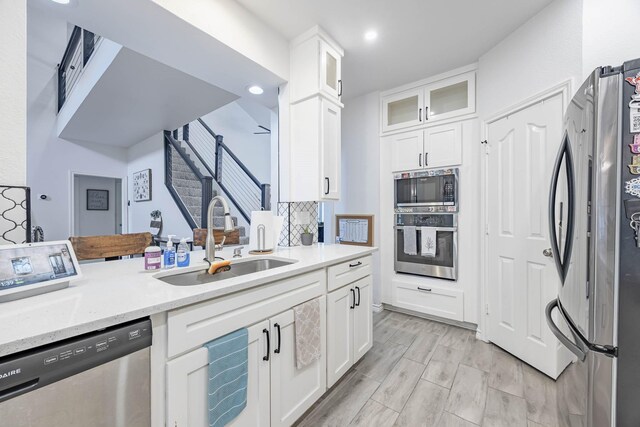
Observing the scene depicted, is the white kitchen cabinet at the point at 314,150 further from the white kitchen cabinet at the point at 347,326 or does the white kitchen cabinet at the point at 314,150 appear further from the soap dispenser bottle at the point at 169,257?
the soap dispenser bottle at the point at 169,257

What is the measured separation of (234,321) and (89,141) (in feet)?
20.2

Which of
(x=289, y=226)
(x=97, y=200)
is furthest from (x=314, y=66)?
(x=97, y=200)

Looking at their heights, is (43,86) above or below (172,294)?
above

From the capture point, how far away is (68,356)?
0.72 m

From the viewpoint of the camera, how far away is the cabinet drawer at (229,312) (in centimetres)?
97

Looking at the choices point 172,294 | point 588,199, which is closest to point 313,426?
point 172,294

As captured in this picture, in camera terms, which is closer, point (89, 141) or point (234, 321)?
point (234, 321)

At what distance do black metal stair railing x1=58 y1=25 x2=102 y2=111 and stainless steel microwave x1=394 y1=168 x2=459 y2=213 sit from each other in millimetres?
4021

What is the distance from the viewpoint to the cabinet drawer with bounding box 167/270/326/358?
97 centimetres

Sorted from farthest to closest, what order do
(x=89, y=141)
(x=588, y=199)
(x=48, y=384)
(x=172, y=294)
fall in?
(x=89, y=141), (x=588, y=199), (x=172, y=294), (x=48, y=384)

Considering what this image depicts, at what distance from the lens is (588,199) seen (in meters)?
1.11

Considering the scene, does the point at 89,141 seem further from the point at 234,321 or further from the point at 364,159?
the point at 234,321

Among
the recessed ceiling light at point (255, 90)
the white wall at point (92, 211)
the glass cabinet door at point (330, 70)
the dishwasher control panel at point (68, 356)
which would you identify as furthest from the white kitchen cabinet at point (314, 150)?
the white wall at point (92, 211)

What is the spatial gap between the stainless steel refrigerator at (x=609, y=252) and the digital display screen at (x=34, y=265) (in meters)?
2.11
